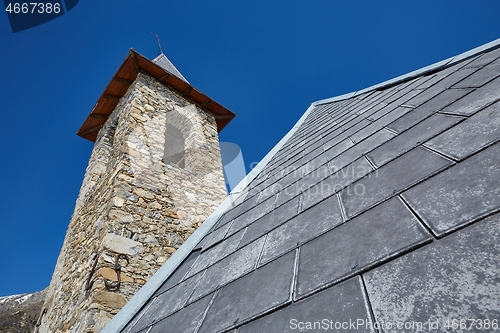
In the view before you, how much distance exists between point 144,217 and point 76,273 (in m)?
1.31

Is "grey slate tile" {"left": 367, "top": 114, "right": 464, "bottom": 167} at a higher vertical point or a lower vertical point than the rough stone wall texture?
lower

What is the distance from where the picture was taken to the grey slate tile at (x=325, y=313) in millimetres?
670

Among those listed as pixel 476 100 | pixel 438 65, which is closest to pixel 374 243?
pixel 476 100

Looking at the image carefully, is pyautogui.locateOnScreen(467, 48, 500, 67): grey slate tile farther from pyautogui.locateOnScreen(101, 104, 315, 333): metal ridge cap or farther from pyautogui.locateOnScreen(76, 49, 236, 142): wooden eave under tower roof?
pyautogui.locateOnScreen(76, 49, 236, 142): wooden eave under tower roof

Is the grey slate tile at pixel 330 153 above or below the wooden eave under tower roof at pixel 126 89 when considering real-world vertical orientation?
below

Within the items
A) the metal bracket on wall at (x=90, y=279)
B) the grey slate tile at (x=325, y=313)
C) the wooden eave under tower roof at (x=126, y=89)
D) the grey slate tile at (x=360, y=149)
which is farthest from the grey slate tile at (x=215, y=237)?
the wooden eave under tower roof at (x=126, y=89)

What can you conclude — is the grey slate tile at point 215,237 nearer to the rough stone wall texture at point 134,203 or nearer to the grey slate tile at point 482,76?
the grey slate tile at point 482,76

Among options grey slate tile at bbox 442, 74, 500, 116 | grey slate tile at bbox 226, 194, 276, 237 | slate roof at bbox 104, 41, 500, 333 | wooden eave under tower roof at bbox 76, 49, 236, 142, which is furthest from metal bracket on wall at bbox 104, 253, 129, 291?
wooden eave under tower roof at bbox 76, 49, 236, 142

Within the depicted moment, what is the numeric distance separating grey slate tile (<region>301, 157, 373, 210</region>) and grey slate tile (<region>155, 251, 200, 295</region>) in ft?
2.99

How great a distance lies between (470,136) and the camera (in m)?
1.09

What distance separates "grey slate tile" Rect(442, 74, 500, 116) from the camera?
4.21 feet

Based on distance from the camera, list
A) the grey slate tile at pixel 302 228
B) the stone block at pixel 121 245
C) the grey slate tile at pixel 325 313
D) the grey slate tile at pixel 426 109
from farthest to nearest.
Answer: the stone block at pixel 121 245 → the grey slate tile at pixel 426 109 → the grey slate tile at pixel 302 228 → the grey slate tile at pixel 325 313

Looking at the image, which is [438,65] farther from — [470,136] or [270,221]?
[270,221]

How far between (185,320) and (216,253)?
0.58 m
